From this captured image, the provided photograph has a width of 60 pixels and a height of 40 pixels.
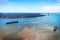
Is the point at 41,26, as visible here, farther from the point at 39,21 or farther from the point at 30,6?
the point at 30,6

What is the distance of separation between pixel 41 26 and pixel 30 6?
8.4 inches

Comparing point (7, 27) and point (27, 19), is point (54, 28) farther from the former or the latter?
point (7, 27)

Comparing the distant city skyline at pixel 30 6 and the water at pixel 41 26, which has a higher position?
the distant city skyline at pixel 30 6

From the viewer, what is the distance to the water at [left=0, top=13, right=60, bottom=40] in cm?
93

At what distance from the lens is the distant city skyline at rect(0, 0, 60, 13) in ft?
3.05

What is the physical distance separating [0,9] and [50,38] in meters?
0.54

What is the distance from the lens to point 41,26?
0.96 m

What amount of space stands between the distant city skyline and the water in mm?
72

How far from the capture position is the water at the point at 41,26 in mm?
935

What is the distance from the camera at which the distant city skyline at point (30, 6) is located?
0.93m

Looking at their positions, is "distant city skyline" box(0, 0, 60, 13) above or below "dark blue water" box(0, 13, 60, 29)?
above

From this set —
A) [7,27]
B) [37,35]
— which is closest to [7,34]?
[7,27]

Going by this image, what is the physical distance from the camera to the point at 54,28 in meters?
0.97

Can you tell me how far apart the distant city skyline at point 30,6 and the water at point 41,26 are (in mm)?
72
